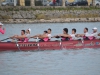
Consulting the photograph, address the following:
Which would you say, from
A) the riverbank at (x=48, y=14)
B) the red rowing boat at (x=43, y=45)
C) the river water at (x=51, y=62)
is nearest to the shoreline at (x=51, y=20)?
the riverbank at (x=48, y=14)

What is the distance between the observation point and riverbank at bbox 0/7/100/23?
6846 centimetres

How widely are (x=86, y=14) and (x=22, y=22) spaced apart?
9.57 meters

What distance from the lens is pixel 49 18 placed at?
7044cm

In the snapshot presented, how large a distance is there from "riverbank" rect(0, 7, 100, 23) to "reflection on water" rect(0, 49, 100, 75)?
32.9 metres

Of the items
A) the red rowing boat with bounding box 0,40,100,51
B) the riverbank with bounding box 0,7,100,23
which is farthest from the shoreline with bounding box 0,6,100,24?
the red rowing boat with bounding box 0,40,100,51

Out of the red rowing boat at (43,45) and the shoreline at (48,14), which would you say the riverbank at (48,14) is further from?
the red rowing boat at (43,45)

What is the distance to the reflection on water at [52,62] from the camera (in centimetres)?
2778

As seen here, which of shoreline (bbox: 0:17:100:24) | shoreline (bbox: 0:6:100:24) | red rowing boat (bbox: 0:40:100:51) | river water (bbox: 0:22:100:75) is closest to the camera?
river water (bbox: 0:22:100:75)

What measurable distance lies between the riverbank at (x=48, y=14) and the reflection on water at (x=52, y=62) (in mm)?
32861

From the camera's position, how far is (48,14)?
2793 inches

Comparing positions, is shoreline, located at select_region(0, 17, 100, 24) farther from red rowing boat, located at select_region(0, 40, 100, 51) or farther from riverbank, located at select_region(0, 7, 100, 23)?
red rowing boat, located at select_region(0, 40, 100, 51)

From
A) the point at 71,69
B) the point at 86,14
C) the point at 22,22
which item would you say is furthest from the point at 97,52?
the point at 86,14

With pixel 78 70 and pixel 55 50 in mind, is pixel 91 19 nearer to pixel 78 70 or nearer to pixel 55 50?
pixel 55 50

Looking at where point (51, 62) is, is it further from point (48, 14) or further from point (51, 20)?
point (48, 14)
